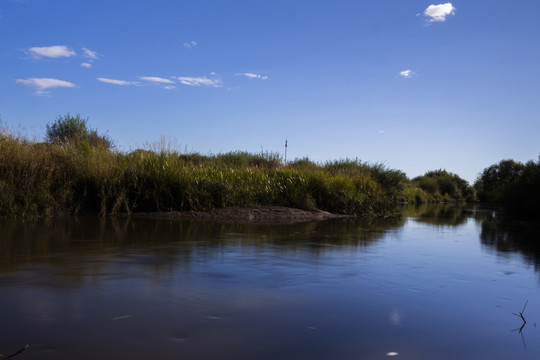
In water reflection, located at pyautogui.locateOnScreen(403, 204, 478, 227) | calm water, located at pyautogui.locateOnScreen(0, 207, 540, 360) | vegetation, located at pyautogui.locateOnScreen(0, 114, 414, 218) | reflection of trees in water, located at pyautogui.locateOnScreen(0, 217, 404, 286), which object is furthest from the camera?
water reflection, located at pyautogui.locateOnScreen(403, 204, 478, 227)

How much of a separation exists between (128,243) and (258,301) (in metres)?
3.96

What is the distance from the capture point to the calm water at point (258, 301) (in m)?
2.75

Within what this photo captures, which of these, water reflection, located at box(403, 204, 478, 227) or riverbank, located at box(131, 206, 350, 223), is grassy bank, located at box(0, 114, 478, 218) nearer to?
riverbank, located at box(131, 206, 350, 223)

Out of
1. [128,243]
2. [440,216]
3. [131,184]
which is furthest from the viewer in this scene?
[440,216]

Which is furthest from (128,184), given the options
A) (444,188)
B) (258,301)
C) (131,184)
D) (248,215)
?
(444,188)

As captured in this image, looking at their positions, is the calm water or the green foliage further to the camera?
the green foliage

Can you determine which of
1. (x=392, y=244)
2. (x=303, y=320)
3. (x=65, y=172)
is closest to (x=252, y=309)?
(x=303, y=320)

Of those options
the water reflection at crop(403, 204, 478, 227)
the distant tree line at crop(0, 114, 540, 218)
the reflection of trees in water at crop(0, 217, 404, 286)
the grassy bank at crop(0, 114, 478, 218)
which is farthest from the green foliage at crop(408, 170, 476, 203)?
the reflection of trees in water at crop(0, 217, 404, 286)

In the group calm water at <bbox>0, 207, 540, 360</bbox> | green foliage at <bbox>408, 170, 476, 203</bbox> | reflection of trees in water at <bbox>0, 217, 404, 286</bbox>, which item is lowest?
Answer: calm water at <bbox>0, 207, 540, 360</bbox>

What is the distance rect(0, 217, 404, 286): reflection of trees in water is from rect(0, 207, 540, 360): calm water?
0.05 meters

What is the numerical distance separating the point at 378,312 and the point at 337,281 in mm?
1107

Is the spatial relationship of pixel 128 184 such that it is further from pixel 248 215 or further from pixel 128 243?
pixel 128 243

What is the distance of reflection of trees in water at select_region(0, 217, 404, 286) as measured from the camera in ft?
17.1

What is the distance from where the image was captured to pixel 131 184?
43.3ft
